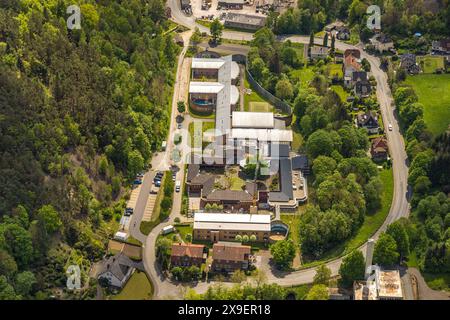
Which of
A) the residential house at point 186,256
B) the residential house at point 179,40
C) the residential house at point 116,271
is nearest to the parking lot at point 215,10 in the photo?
the residential house at point 179,40

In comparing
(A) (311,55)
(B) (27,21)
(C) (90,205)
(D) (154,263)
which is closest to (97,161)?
(C) (90,205)

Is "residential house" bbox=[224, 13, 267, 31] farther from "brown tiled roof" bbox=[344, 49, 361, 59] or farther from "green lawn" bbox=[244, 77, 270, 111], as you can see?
"green lawn" bbox=[244, 77, 270, 111]

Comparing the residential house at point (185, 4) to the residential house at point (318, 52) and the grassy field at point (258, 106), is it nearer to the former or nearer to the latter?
the residential house at point (318, 52)

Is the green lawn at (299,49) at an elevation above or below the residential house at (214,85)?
above

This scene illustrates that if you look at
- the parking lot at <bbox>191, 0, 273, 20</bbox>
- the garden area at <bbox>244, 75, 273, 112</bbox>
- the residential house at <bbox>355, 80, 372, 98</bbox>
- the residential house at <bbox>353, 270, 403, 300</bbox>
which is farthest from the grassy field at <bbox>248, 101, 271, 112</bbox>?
the residential house at <bbox>353, 270, 403, 300</bbox>

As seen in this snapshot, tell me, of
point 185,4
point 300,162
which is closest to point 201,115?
point 300,162

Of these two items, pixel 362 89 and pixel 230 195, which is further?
pixel 362 89

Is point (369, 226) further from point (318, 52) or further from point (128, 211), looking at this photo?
point (318, 52)
